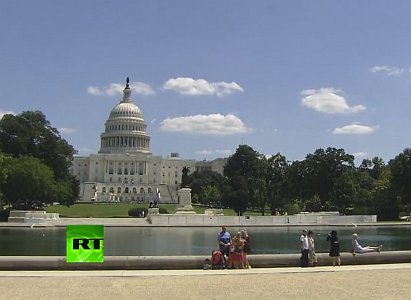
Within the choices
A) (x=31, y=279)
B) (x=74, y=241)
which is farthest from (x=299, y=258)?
(x=31, y=279)

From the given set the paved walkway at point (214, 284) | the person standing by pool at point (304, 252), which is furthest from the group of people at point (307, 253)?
the paved walkway at point (214, 284)

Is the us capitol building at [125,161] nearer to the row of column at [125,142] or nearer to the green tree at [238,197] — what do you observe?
the row of column at [125,142]

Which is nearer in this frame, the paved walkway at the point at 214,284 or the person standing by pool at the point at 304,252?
the paved walkway at the point at 214,284

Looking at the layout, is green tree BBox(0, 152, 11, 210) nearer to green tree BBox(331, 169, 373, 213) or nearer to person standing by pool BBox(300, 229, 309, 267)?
green tree BBox(331, 169, 373, 213)

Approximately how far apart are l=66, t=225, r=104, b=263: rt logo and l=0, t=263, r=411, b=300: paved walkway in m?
0.42

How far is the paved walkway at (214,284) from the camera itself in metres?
12.1

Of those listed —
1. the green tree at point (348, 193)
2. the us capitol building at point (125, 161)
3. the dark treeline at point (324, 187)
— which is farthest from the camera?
the us capitol building at point (125, 161)

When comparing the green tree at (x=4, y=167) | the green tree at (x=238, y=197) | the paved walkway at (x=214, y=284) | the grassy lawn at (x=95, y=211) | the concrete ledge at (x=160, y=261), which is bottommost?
the paved walkway at (x=214, y=284)

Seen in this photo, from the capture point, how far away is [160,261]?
54.5 ft

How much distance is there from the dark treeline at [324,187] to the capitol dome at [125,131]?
7971 cm

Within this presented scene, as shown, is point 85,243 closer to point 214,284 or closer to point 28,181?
point 214,284

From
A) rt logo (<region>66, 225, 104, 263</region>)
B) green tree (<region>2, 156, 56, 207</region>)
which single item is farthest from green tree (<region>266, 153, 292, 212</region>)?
rt logo (<region>66, 225, 104, 263</region>)

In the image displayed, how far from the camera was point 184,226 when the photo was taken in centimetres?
5506

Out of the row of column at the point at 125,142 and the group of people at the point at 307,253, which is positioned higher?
the row of column at the point at 125,142
